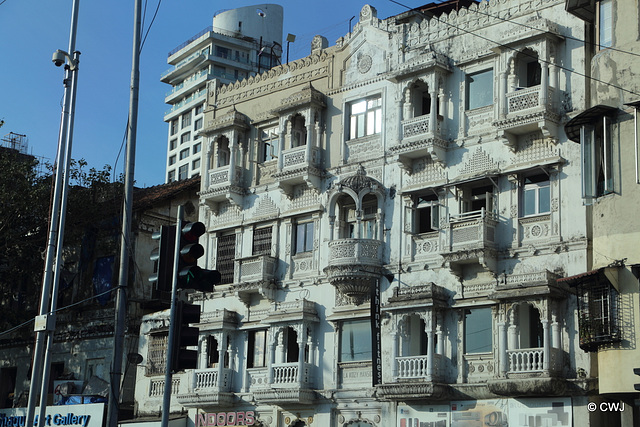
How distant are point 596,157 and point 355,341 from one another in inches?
419

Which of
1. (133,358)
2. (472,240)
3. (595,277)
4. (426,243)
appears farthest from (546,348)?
(133,358)

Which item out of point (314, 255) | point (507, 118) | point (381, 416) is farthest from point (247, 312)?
point (507, 118)

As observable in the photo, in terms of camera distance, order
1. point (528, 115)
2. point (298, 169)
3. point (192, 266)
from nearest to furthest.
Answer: point (192, 266) < point (528, 115) < point (298, 169)

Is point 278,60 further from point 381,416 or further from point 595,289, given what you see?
point 595,289

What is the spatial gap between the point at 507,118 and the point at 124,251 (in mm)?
13482

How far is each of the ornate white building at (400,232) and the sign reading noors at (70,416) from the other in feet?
8.80

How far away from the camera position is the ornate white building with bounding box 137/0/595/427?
26516mm

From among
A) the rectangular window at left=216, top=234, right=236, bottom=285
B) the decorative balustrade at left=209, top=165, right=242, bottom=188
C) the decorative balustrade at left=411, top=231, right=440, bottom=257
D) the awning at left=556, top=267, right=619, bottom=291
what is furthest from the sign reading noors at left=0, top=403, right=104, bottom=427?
the awning at left=556, top=267, right=619, bottom=291

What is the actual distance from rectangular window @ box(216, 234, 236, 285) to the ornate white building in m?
0.13

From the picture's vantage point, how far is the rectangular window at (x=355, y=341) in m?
30.5

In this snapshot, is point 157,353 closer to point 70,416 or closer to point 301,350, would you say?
point 70,416

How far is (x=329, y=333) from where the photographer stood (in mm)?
31516

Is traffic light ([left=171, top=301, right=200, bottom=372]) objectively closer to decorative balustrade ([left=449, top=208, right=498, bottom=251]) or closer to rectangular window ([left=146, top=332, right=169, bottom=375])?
decorative balustrade ([left=449, top=208, right=498, bottom=251])

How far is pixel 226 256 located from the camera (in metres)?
36.1
